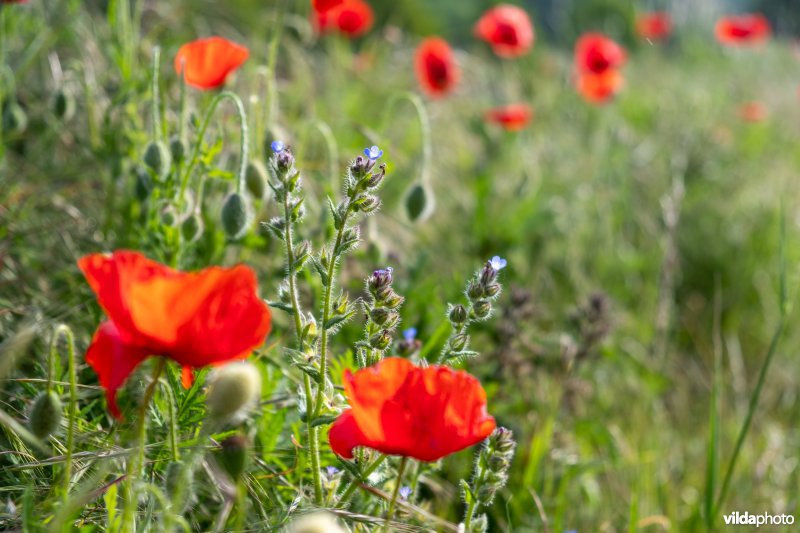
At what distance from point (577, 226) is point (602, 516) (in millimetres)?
1470

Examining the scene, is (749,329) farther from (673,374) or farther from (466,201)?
(466,201)

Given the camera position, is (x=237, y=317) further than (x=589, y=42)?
No

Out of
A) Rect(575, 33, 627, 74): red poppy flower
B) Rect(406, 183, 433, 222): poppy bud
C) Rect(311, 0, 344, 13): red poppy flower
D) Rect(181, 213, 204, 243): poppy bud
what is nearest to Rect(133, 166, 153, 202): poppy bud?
Rect(181, 213, 204, 243): poppy bud

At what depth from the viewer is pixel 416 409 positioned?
0.97 m

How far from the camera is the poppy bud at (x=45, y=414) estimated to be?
972 millimetres

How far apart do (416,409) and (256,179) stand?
89 cm

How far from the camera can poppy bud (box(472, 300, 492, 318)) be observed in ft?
3.92

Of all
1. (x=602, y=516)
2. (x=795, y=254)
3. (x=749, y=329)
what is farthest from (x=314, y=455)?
(x=795, y=254)

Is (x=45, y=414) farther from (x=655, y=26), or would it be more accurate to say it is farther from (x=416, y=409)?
(x=655, y=26)

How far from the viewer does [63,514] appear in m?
0.81

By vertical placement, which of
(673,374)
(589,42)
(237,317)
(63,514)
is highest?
(237,317)

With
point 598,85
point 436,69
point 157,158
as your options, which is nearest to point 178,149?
point 157,158

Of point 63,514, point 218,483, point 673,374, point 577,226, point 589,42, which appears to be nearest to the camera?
point 63,514

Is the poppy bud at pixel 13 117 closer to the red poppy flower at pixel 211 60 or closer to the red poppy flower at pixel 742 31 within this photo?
the red poppy flower at pixel 211 60
